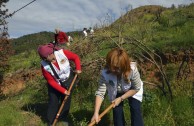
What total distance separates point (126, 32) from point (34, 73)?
3810 mm

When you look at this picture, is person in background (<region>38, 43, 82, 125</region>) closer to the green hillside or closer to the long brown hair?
the green hillside

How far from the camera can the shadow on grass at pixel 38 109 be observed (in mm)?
8339

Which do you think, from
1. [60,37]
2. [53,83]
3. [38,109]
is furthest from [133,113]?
[38,109]

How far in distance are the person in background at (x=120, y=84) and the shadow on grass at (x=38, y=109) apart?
10.1 feet

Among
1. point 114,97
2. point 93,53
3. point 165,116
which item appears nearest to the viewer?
point 114,97

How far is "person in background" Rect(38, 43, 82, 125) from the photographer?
6727 millimetres

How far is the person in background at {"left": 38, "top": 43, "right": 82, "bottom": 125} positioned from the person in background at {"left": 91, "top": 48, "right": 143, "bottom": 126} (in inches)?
60.3

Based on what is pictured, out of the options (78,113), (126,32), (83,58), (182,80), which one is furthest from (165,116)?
(126,32)

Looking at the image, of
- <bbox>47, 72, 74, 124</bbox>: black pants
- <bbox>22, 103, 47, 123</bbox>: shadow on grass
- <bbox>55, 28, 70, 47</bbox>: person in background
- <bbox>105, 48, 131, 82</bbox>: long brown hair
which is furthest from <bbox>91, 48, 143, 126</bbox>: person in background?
<bbox>22, 103, 47, 123</bbox>: shadow on grass

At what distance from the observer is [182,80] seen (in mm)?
7453

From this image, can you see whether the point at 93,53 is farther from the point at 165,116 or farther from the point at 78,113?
the point at 165,116

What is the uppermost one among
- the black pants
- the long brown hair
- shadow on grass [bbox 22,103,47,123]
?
the long brown hair

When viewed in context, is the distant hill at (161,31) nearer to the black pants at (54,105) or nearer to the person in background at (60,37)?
the person in background at (60,37)

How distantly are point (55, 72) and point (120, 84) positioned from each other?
1864mm
